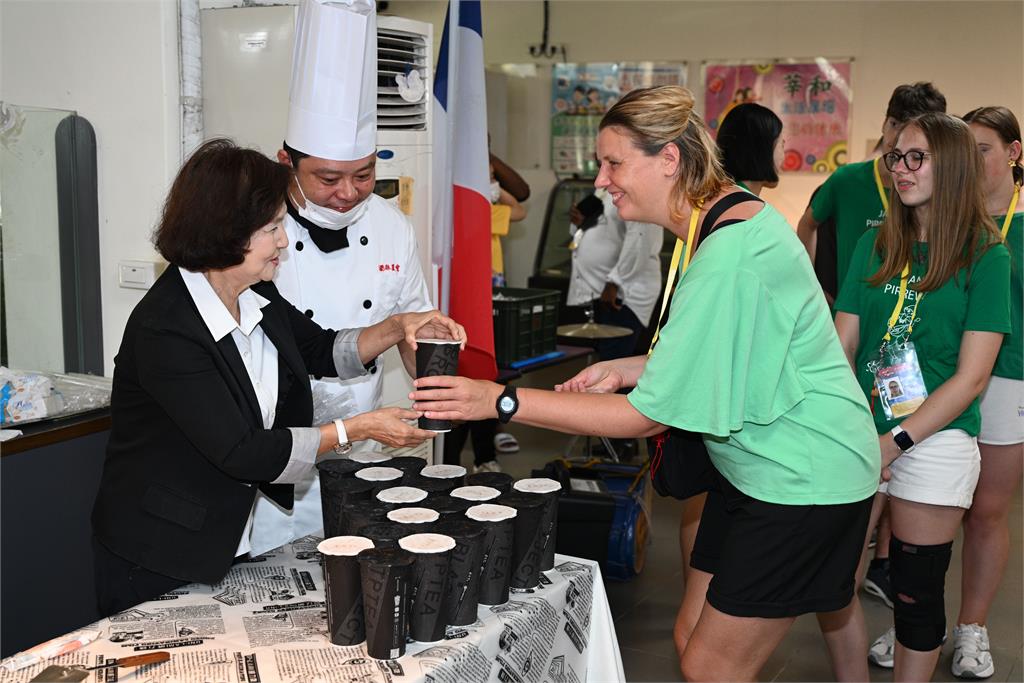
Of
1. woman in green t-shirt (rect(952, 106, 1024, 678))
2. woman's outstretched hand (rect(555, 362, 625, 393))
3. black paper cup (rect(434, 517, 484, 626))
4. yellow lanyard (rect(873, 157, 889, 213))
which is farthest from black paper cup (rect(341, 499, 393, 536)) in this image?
yellow lanyard (rect(873, 157, 889, 213))

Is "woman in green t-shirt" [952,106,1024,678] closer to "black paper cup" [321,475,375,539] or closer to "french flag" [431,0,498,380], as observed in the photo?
"french flag" [431,0,498,380]

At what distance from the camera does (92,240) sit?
3418mm

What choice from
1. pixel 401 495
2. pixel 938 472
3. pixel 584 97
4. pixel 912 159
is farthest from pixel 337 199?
pixel 584 97

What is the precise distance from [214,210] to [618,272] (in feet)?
13.9

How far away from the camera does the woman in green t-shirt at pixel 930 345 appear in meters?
2.70

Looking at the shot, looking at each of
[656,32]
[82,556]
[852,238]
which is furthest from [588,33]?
[82,556]

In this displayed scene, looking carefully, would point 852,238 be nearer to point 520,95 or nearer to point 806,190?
point 806,190

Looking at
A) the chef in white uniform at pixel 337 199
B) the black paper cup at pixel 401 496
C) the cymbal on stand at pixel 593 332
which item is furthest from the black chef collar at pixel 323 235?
the cymbal on stand at pixel 593 332

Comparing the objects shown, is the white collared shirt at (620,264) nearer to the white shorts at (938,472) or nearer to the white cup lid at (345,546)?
the white shorts at (938,472)

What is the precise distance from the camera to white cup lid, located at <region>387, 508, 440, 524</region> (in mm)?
1826

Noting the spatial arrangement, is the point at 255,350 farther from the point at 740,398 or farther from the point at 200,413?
the point at 740,398

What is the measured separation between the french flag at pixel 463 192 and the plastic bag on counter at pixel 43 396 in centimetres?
122

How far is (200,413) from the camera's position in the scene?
1937 millimetres

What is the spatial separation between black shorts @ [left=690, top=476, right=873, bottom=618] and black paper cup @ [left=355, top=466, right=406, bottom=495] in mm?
689
